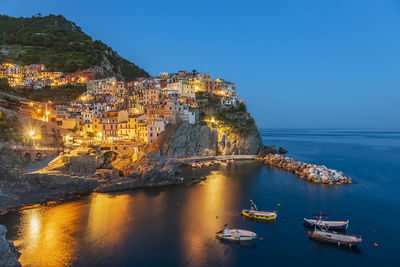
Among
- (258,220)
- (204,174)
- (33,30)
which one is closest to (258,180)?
(204,174)

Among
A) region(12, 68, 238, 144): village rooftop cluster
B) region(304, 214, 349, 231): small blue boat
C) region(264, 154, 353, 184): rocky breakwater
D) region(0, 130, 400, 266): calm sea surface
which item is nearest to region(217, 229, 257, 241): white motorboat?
region(0, 130, 400, 266): calm sea surface

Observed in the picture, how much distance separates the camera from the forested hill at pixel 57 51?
312ft

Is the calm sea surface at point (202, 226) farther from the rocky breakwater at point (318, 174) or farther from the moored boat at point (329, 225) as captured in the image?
the rocky breakwater at point (318, 174)

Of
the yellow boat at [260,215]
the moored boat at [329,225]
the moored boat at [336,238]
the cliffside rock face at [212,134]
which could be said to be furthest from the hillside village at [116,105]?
the moored boat at [336,238]

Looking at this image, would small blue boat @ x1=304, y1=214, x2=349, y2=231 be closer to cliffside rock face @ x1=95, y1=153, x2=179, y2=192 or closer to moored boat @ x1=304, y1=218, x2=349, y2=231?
moored boat @ x1=304, y1=218, x2=349, y2=231

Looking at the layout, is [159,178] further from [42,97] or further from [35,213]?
[42,97]

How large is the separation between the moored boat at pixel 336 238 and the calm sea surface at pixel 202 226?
0.64 metres

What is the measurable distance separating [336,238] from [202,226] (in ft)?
43.5

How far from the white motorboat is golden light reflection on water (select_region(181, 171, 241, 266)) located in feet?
3.98

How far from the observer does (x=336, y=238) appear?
862 inches

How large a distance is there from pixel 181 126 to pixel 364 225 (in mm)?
41842

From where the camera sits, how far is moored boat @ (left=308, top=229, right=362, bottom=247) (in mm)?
21453

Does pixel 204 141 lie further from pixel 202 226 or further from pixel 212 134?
pixel 202 226

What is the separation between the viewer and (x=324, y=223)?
2466 cm
